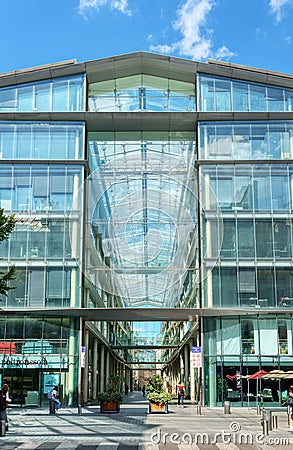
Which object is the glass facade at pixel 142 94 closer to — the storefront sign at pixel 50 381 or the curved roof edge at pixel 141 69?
the curved roof edge at pixel 141 69

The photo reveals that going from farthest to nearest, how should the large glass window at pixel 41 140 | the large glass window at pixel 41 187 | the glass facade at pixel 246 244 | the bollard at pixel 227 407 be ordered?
the large glass window at pixel 41 140 → the large glass window at pixel 41 187 → the glass facade at pixel 246 244 → the bollard at pixel 227 407

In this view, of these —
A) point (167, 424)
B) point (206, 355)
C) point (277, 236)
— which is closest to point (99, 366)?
point (206, 355)

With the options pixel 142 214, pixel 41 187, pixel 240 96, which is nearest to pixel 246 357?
pixel 142 214

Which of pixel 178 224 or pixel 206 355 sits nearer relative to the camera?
pixel 206 355

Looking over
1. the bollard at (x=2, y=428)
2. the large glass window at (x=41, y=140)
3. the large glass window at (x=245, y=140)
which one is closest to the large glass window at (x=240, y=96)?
the large glass window at (x=245, y=140)

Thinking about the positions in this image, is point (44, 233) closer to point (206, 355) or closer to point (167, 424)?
point (206, 355)

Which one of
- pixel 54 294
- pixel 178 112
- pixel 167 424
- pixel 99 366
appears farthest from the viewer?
pixel 99 366

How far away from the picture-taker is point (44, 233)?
133 ft

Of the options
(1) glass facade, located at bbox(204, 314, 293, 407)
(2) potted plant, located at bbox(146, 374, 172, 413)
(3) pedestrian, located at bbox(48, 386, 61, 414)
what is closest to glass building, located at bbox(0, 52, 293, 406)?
(1) glass facade, located at bbox(204, 314, 293, 407)

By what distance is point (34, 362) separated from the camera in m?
39.5

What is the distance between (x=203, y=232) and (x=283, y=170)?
6.67 meters

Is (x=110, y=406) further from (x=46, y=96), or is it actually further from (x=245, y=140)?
(x=46, y=96)

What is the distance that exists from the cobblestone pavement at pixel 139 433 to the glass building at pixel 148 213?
7.08 metres

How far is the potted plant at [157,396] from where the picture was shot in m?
33.8
